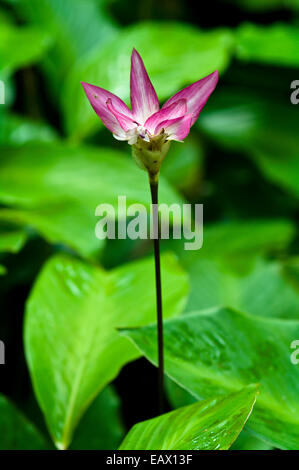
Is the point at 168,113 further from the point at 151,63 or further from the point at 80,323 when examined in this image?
the point at 151,63

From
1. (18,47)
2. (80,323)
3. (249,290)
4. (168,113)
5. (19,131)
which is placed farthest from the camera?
(19,131)

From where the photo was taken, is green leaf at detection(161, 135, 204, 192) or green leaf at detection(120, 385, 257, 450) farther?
green leaf at detection(161, 135, 204, 192)

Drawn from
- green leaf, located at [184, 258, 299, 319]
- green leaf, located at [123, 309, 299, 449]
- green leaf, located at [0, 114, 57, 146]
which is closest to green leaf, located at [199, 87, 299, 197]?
green leaf, located at [184, 258, 299, 319]

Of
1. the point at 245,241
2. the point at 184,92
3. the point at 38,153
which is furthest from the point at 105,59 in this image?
the point at 184,92

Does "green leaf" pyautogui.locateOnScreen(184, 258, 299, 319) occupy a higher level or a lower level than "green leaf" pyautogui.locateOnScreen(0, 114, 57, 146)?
lower

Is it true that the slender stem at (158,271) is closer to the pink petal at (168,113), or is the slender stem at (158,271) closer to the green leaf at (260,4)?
the pink petal at (168,113)

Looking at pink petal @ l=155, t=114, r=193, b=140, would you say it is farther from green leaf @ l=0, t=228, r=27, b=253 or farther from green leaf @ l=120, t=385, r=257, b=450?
green leaf @ l=0, t=228, r=27, b=253

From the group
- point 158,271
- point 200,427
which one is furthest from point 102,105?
point 200,427
